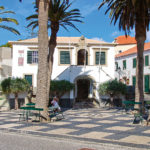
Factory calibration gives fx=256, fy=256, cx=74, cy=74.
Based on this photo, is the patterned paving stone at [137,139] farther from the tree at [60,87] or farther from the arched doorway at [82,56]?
the arched doorway at [82,56]

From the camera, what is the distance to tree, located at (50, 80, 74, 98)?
25.4 m

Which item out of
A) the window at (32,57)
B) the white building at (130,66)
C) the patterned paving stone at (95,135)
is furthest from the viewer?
the white building at (130,66)

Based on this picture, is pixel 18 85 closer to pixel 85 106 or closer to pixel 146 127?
pixel 85 106

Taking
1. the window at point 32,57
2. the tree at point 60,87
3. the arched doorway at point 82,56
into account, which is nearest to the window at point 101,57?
the arched doorway at point 82,56

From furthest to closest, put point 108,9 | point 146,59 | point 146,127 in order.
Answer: point 146,59 < point 108,9 < point 146,127

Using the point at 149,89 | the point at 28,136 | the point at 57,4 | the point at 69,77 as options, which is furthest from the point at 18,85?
the point at 149,89

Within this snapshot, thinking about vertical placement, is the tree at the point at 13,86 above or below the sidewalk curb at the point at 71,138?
above

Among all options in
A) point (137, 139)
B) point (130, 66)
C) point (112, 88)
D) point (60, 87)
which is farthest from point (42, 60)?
point (130, 66)

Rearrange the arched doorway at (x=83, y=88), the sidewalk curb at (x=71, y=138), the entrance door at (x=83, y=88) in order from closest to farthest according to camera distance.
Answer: the sidewalk curb at (x=71, y=138)
the arched doorway at (x=83, y=88)
the entrance door at (x=83, y=88)

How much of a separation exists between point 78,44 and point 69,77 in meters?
5.31

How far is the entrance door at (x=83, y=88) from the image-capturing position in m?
29.8

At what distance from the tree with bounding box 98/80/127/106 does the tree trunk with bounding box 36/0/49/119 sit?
40.4 feet

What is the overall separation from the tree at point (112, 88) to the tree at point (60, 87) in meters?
3.36

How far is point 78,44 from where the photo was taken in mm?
31156
